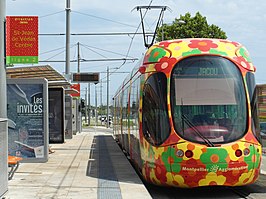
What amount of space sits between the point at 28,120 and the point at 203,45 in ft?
23.4

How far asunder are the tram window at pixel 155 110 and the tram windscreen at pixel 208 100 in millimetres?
205

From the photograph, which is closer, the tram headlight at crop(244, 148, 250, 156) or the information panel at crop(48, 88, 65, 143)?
the tram headlight at crop(244, 148, 250, 156)

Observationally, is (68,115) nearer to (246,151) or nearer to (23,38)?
(23,38)

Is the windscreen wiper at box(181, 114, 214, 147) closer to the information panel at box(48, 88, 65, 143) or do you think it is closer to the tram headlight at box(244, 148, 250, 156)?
the tram headlight at box(244, 148, 250, 156)

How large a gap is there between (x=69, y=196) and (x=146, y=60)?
138 inches

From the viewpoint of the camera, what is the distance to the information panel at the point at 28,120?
55.0 ft

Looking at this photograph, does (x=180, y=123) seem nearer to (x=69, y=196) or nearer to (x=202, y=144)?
(x=202, y=144)

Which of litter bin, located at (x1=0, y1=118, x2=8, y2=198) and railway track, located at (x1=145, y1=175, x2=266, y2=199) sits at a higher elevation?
litter bin, located at (x1=0, y1=118, x2=8, y2=198)

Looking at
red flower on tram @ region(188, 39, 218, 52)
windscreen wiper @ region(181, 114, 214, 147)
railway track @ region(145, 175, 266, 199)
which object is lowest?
railway track @ region(145, 175, 266, 199)

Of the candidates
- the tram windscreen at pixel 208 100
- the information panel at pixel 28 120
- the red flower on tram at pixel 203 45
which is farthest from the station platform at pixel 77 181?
the red flower on tram at pixel 203 45

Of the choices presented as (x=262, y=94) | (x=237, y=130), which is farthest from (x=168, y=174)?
(x=262, y=94)

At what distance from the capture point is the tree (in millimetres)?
44812

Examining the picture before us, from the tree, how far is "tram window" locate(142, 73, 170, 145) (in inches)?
1307

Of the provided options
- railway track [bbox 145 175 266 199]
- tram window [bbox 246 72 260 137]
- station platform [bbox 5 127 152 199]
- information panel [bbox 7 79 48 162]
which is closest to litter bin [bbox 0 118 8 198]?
station platform [bbox 5 127 152 199]
